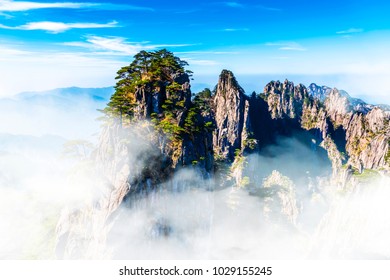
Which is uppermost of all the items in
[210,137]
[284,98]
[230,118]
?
[284,98]

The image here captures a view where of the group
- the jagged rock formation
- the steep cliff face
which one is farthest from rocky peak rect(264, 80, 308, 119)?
the steep cliff face

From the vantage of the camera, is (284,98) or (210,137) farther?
(284,98)

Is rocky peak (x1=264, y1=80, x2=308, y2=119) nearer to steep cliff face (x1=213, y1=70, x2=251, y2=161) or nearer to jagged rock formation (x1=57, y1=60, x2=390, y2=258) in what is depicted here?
jagged rock formation (x1=57, y1=60, x2=390, y2=258)

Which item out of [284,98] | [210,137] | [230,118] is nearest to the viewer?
[210,137]

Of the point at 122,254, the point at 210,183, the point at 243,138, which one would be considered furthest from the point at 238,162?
the point at 122,254

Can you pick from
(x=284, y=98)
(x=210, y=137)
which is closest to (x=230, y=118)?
(x=284, y=98)

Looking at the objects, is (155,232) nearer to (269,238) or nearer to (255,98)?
(269,238)

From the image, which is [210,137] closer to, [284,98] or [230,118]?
[230,118]

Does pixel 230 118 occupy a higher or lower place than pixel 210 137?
higher

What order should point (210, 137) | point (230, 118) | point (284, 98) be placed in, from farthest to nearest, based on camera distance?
point (284, 98) < point (230, 118) < point (210, 137)
